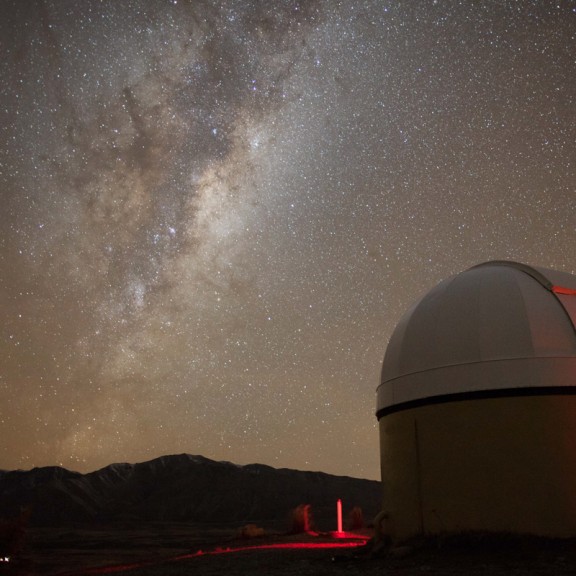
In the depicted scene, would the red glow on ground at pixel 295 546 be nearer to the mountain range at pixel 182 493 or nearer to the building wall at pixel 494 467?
the building wall at pixel 494 467

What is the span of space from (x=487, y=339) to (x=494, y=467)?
2.18 meters

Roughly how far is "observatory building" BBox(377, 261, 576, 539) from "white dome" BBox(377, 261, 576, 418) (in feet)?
0.06

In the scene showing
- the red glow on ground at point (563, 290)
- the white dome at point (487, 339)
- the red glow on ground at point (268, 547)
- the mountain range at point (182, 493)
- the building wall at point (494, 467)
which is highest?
the red glow on ground at point (563, 290)

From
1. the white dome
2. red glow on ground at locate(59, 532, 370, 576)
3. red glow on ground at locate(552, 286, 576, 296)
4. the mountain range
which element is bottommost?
the mountain range

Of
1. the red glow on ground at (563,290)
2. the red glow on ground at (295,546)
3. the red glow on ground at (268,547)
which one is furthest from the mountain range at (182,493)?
the red glow on ground at (563,290)

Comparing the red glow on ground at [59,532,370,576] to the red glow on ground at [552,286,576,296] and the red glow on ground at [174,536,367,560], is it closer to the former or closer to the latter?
the red glow on ground at [174,536,367,560]

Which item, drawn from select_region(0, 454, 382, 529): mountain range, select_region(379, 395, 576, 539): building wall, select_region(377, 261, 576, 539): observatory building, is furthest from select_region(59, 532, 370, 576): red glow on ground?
select_region(0, 454, 382, 529): mountain range

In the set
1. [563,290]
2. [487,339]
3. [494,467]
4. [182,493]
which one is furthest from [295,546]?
[182,493]

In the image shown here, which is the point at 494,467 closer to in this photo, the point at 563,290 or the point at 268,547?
the point at 563,290

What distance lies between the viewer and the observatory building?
9.28m

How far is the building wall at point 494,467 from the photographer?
362 inches

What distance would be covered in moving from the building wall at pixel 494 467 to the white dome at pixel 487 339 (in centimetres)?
37

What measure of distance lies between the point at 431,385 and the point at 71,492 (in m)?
85.6

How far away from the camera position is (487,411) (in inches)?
383
